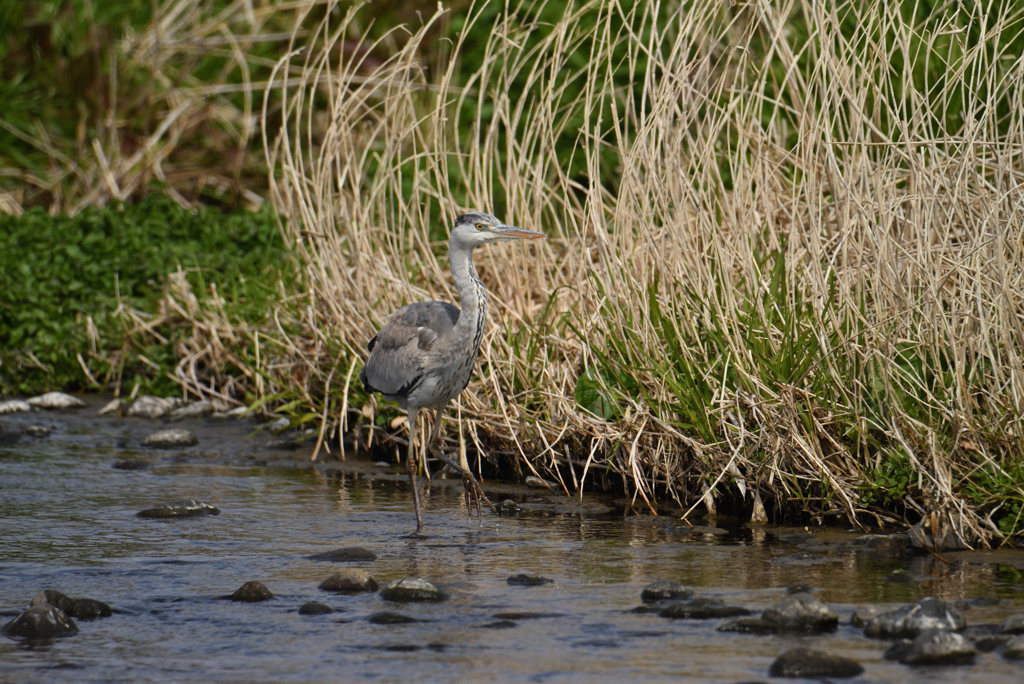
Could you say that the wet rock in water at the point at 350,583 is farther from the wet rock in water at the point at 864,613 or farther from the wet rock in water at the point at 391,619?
the wet rock in water at the point at 864,613

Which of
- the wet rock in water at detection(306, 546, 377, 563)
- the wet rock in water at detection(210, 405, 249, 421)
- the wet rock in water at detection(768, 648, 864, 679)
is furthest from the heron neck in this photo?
the wet rock in water at detection(210, 405, 249, 421)

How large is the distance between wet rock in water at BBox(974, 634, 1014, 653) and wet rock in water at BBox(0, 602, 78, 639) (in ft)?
9.42

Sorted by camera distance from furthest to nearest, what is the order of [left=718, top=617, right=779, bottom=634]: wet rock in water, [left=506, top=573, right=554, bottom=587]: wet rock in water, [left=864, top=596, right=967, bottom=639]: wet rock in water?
[left=506, top=573, right=554, bottom=587]: wet rock in water → [left=718, top=617, right=779, bottom=634]: wet rock in water → [left=864, top=596, right=967, bottom=639]: wet rock in water

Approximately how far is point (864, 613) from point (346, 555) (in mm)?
2068

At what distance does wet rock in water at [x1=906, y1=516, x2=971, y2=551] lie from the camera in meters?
4.77

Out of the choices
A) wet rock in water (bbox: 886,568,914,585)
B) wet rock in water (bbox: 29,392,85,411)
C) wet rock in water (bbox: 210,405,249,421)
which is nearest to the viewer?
wet rock in water (bbox: 886,568,914,585)

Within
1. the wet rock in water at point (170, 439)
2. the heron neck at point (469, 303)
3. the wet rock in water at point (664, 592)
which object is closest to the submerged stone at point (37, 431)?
the wet rock in water at point (170, 439)

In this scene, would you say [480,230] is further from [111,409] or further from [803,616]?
[111,409]

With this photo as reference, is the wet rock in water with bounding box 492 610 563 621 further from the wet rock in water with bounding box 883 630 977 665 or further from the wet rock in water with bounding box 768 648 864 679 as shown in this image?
the wet rock in water with bounding box 883 630 977 665

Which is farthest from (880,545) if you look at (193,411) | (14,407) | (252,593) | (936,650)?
(14,407)

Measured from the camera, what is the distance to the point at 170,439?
24.4 ft

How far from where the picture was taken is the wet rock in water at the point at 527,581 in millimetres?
4547

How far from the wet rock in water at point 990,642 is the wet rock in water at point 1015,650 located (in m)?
0.05

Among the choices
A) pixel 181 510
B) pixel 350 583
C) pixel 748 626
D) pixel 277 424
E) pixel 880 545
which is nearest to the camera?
pixel 748 626
